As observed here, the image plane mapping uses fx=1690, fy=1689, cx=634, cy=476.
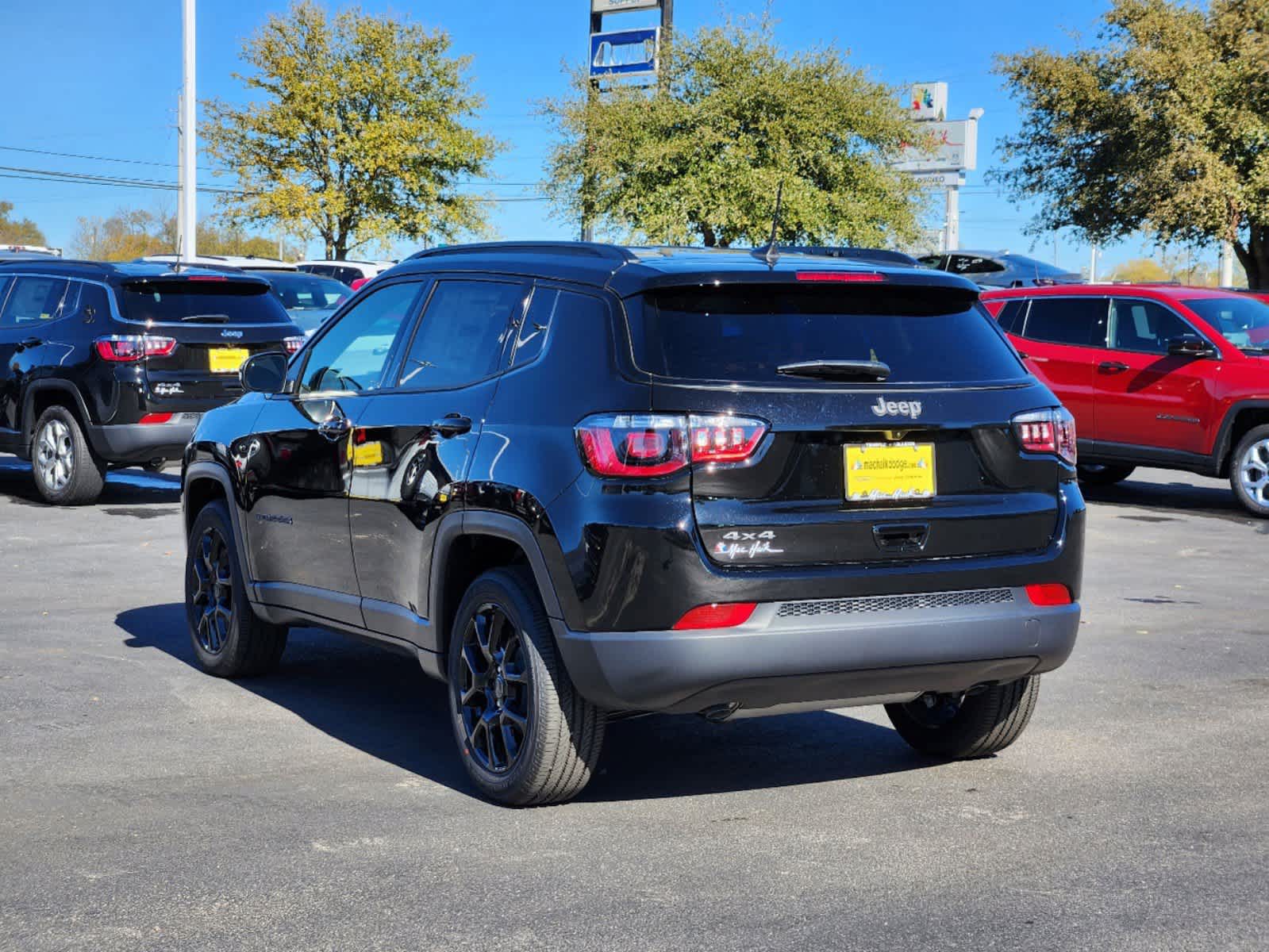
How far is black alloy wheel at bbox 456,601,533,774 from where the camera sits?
17.0 ft

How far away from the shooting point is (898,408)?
194 inches

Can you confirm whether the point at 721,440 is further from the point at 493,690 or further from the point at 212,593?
the point at 212,593

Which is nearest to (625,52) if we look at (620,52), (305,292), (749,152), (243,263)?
(620,52)

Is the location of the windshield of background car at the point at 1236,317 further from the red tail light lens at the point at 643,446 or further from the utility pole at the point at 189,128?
the utility pole at the point at 189,128

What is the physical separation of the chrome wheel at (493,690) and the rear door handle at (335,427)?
1124mm

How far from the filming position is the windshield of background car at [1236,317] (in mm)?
14117

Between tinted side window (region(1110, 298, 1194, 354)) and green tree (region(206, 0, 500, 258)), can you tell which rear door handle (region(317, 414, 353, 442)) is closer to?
tinted side window (region(1110, 298, 1194, 354))

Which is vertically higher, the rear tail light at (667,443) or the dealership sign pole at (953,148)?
the dealership sign pole at (953,148)

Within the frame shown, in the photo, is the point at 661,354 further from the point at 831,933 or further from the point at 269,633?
the point at 269,633

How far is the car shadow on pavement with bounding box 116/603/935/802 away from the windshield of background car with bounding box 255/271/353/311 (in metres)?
15.6

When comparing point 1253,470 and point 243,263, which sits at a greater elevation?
point 243,263

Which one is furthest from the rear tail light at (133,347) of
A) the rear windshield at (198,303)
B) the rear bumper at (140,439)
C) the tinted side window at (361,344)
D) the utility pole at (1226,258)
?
the utility pole at (1226,258)

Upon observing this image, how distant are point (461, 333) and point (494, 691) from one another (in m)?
1.23

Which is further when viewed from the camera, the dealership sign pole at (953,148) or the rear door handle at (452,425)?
the dealership sign pole at (953,148)
